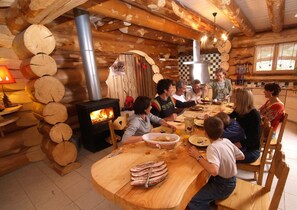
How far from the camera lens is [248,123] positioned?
6.12 feet

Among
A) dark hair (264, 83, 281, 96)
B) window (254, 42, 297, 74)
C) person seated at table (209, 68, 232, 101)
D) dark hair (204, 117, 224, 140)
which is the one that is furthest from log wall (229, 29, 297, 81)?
dark hair (204, 117, 224, 140)

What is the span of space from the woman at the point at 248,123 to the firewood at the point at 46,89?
9.03 feet

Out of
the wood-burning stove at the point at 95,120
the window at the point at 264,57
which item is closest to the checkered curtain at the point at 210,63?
the window at the point at 264,57

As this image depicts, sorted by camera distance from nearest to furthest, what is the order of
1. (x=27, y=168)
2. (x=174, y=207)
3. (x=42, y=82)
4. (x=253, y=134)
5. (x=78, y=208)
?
(x=174, y=207) < (x=253, y=134) < (x=78, y=208) < (x=42, y=82) < (x=27, y=168)

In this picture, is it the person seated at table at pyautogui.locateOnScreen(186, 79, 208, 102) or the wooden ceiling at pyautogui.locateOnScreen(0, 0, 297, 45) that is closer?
the wooden ceiling at pyautogui.locateOnScreen(0, 0, 297, 45)

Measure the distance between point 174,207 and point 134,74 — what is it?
535 cm

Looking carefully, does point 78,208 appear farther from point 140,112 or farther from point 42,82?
point 42,82

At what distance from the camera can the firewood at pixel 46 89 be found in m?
2.47

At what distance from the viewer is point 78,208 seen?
2104mm

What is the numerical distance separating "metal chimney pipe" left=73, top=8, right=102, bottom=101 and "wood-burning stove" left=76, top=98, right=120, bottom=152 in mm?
272

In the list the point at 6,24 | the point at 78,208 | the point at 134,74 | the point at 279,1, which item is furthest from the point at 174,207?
the point at 134,74

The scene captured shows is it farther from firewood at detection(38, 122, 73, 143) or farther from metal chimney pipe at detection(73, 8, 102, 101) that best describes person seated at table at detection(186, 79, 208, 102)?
firewood at detection(38, 122, 73, 143)

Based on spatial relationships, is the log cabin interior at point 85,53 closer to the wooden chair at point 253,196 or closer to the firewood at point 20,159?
the firewood at point 20,159

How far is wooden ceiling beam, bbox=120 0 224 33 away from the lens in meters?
2.33
